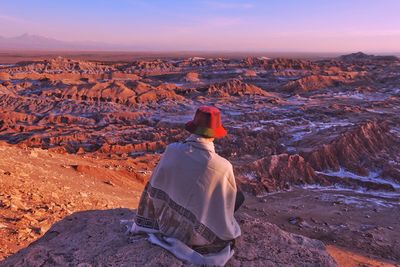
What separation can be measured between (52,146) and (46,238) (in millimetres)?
15445

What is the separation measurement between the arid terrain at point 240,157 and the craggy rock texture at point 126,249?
0.02 m

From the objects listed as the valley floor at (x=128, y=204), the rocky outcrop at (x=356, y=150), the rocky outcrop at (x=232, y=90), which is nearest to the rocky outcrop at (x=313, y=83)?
the rocky outcrop at (x=232, y=90)

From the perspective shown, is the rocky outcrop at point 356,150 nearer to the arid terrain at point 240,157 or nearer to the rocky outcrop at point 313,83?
the arid terrain at point 240,157

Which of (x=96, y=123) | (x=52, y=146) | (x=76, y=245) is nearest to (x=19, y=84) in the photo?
(x=96, y=123)

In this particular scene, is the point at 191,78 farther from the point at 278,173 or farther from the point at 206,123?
the point at 206,123

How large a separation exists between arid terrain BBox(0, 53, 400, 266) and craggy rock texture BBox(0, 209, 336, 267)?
2 cm

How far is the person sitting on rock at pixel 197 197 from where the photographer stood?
10.3ft

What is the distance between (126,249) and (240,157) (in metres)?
14.4

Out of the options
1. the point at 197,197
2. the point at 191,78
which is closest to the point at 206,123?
the point at 197,197

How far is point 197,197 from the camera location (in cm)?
319

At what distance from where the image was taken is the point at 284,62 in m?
54.5

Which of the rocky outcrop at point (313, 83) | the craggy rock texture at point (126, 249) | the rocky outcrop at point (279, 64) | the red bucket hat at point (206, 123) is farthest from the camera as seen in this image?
the rocky outcrop at point (279, 64)

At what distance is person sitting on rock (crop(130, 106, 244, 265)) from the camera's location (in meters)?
3.13

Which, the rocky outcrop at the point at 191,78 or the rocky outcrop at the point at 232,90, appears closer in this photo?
the rocky outcrop at the point at 232,90
